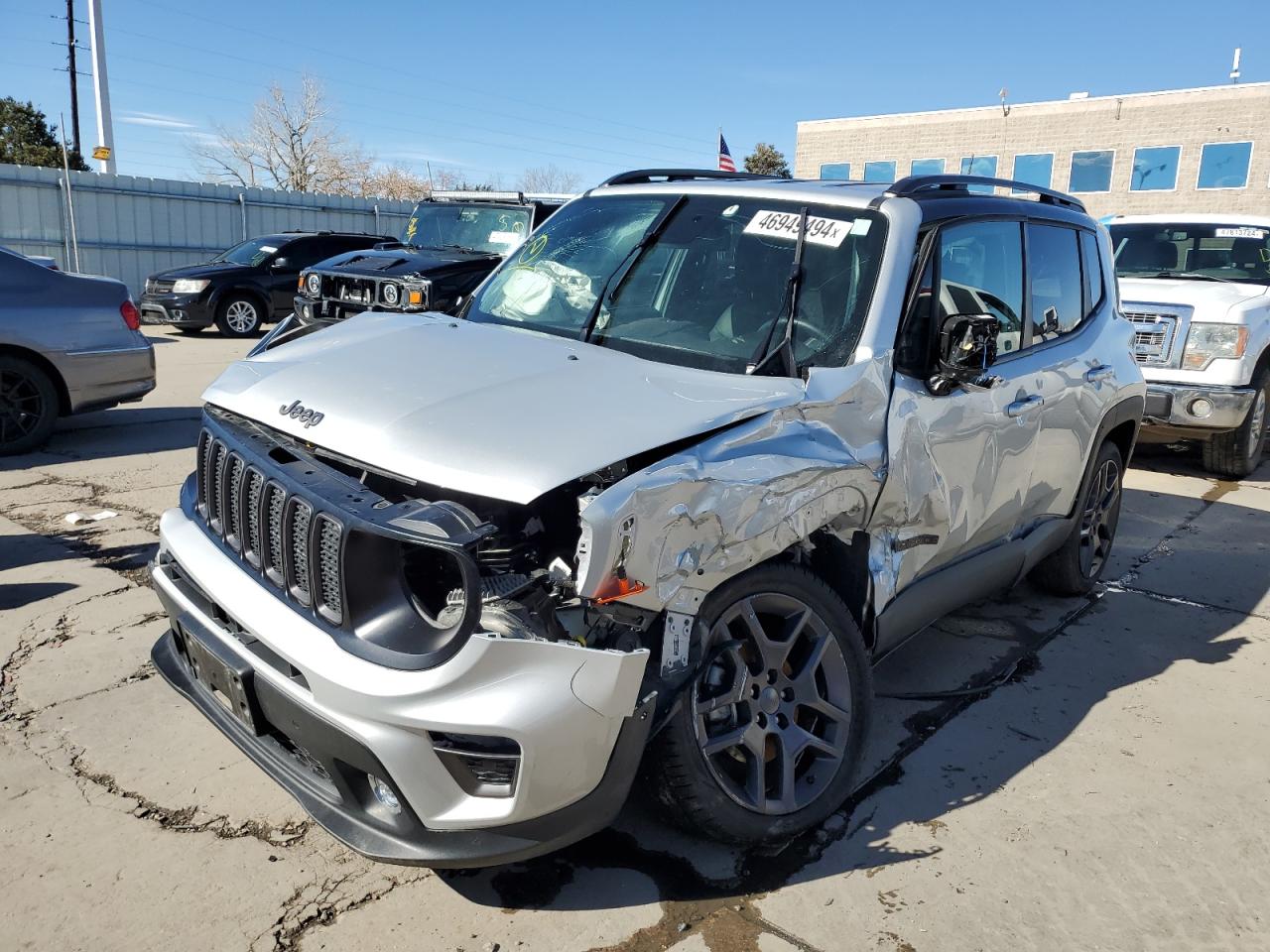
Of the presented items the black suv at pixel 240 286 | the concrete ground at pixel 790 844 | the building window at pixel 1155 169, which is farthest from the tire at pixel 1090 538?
the building window at pixel 1155 169

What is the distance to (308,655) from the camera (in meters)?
2.36

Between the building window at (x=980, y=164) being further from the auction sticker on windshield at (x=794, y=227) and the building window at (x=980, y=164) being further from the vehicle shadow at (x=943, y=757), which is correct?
the auction sticker on windshield at (x=794, y=227)

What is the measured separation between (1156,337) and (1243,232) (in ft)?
5.42

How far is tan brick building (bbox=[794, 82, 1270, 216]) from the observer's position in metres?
31.7

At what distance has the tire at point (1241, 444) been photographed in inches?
326

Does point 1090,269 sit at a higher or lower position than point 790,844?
higher

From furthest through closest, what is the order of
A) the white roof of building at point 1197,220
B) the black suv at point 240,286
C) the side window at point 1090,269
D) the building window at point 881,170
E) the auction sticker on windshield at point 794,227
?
the building window at point 881,170 → the black suv at point 240,286 → the white roof of building at point 1197,220 → the side window at point 1090,269 → the auction sticker on windshield at point 794,227

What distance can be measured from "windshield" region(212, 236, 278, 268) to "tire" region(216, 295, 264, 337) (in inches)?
24.0

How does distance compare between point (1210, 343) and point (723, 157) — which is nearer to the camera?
point (1210, 343)

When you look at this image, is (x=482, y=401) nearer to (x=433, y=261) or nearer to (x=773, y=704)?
(x=773, y=704)

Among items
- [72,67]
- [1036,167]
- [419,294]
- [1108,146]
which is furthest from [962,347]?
[72,67]

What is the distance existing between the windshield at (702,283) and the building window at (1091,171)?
35412 mm

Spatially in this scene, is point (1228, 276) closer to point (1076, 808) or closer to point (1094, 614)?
point (1094, 614)

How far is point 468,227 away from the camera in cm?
1227
